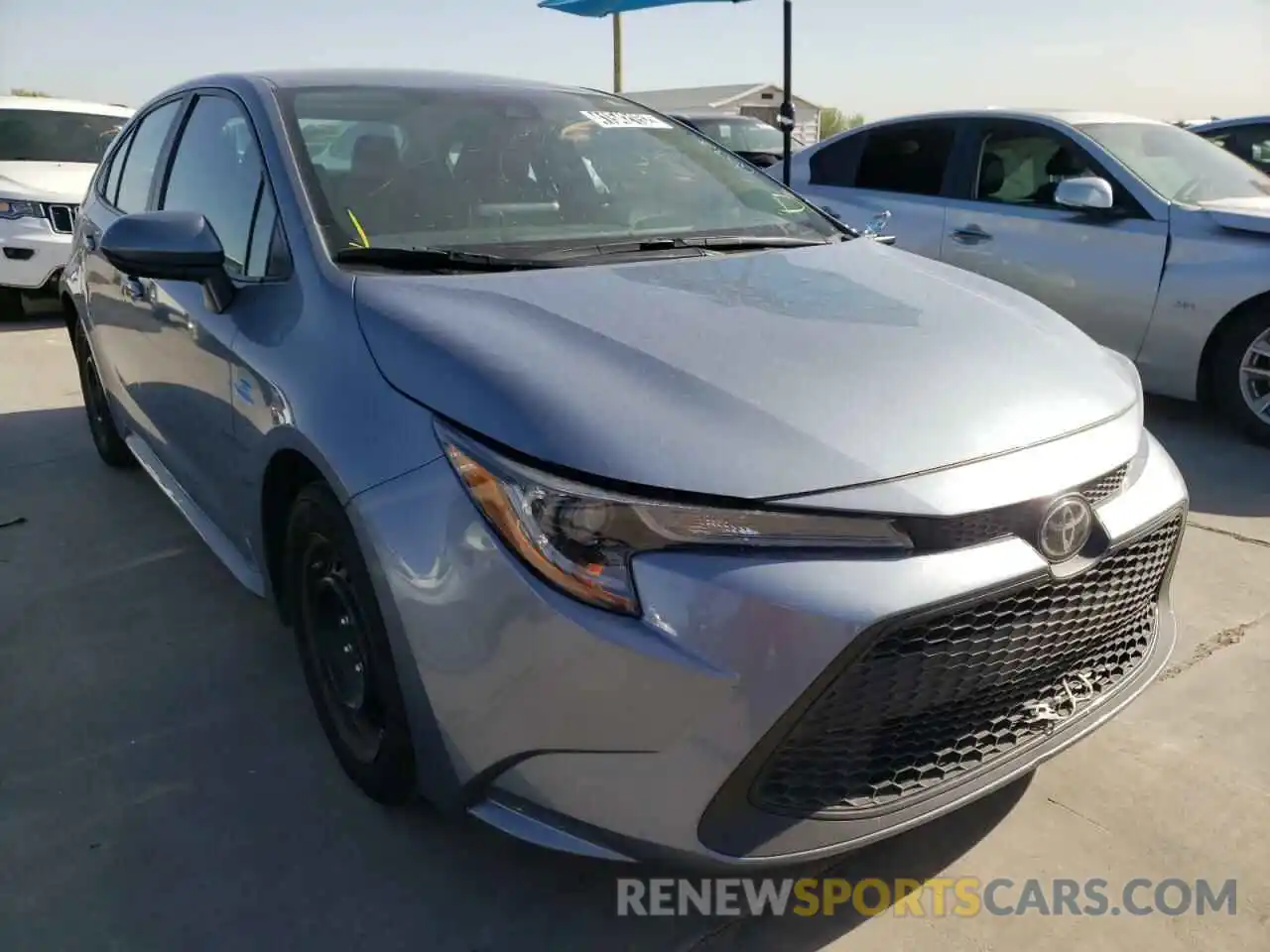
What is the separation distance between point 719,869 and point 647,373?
82 centimetres

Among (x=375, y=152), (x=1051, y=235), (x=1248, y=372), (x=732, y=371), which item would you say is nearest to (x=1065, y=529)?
(x=732, y=371)

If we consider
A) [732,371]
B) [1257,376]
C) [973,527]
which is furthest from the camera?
[1257,376]

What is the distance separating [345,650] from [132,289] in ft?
5.69

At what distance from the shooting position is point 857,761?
166 cm

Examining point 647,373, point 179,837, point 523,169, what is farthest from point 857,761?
point 523,169

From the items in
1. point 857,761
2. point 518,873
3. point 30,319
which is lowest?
point 30,319

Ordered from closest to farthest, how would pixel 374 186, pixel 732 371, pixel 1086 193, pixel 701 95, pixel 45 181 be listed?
1. pixel 732 371
2. pixel 374 186
3. pixel 1086 193
4. pixel 45 181
5. pixel 701 95

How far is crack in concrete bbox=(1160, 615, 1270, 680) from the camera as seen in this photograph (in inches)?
108

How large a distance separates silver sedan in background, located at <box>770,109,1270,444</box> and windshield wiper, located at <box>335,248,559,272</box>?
349 cm

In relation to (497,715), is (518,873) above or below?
below

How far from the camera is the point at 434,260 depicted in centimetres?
226

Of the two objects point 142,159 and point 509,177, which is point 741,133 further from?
point 509,177

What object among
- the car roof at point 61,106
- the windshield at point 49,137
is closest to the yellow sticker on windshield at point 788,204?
the windshield at point 49,137

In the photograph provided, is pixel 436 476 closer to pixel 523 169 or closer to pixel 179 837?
pixel 179 837
